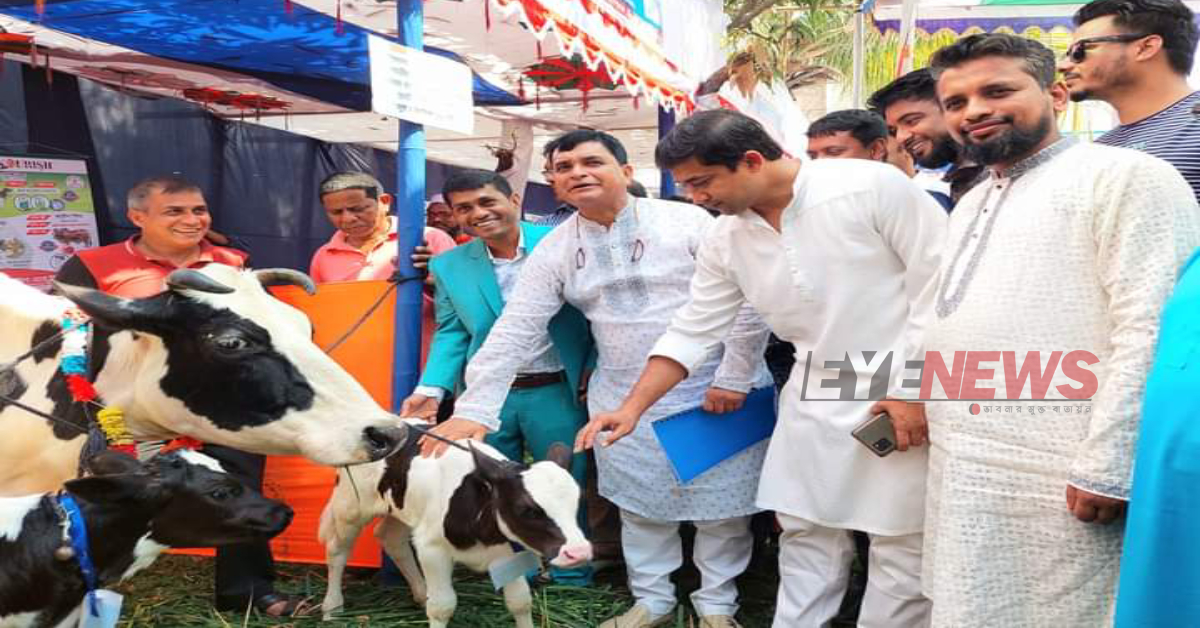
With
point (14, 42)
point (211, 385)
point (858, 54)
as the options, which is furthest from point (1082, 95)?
point (858, 54)

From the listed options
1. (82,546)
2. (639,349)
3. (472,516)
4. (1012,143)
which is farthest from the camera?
(639,349)

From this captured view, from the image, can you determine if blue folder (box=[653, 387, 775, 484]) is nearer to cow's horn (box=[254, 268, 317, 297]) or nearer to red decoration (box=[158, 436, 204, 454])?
cow's horn (box=[254, 268, 317, 297])

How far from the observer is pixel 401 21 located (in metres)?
3.56

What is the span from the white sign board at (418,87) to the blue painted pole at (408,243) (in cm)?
20

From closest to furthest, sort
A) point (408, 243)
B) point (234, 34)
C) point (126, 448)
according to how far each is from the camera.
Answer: point (126, 448)
point (408, 243)
point (234, 34)

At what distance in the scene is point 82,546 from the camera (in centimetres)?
223

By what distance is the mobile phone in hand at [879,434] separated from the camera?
8.46 feet

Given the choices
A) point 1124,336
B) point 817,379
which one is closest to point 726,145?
point 817,379

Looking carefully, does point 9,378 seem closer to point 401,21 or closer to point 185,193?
point 185,193

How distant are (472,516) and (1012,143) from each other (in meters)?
1.94

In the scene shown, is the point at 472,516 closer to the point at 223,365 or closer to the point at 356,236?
the point at 223,365

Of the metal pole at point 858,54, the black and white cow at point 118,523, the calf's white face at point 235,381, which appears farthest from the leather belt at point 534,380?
the metal pole at point 858,54

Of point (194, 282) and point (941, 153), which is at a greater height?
point (941, 153)
